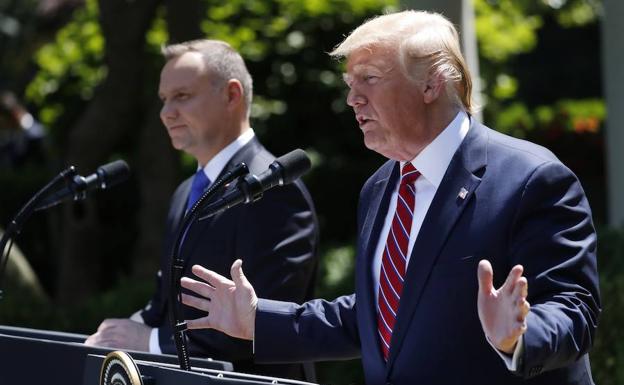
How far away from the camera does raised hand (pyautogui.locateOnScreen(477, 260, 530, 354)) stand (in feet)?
9.10

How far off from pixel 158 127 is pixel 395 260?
231 inches

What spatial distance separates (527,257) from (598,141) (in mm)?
10497

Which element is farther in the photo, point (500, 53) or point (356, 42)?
point (500, 53)

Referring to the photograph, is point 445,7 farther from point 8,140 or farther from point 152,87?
point 8,140

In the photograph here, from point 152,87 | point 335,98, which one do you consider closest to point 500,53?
point 335,98

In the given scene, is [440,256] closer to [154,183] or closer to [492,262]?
[492,262]

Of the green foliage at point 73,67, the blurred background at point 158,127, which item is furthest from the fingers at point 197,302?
the green foliage at point 73,67

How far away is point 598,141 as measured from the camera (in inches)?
522

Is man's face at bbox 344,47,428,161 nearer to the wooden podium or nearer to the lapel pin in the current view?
the lapel pin

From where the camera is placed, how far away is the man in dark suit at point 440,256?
10.0ft

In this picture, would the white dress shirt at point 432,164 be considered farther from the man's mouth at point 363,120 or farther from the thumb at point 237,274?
the thumb at point 237,274

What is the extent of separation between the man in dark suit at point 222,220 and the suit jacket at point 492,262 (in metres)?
0.99

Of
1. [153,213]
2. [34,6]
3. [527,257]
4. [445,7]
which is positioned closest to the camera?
[527,257]

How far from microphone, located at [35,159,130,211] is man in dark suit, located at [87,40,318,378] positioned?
361 mm
